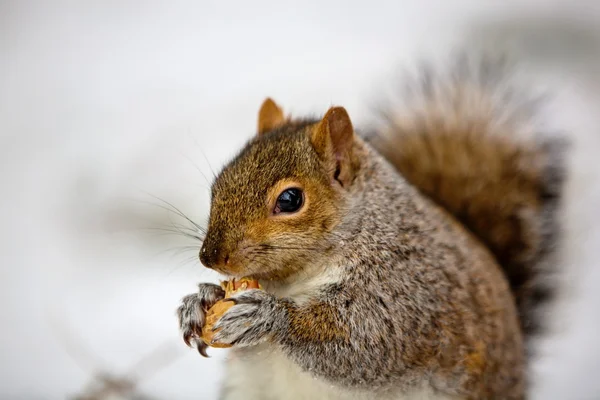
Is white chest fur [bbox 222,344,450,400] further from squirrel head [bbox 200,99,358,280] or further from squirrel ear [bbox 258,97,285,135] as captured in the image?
squirrel ear [bbox 258,97,285,135]

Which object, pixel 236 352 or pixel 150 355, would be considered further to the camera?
pixel 150 355

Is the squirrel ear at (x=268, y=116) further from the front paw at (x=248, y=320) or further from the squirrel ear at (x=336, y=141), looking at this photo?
the front paw at (x=248, y=320)

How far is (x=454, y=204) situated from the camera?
1.51 m

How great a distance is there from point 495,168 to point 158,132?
4.34ft

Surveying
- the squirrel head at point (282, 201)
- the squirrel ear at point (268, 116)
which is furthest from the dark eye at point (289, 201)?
the squirrel ear at point (268, 116)

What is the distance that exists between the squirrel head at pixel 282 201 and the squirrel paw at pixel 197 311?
72 millimetres

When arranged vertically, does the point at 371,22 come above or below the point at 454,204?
above

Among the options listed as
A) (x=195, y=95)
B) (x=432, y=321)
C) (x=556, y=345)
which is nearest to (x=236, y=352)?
(x=432, y=321)

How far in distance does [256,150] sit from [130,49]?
1.80 metres

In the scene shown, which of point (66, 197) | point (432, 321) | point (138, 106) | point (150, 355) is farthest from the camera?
point (138, 106)

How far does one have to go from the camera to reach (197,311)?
1022 mm

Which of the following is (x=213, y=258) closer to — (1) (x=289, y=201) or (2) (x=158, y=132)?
→ (1) (x=289, y=201)

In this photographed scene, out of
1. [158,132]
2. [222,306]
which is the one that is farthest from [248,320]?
[158,132]

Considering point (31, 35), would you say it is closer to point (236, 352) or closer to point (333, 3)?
point (333, 3)
